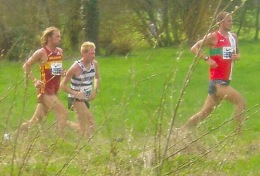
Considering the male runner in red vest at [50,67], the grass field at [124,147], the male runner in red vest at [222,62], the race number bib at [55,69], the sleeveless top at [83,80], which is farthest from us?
the male runner in red vest at [222,62]

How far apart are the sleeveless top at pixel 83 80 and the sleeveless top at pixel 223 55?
1498mm

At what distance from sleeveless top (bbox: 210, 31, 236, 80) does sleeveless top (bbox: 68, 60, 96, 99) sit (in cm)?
150

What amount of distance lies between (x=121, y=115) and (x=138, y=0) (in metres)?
21.7

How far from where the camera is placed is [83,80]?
1176cm

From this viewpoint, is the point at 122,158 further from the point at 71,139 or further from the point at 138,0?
the point at 138,0

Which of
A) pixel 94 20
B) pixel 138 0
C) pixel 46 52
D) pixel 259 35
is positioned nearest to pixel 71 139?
pixel 46 52

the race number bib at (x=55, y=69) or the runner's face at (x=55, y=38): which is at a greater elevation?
the runner's face at (x=55, y=38)

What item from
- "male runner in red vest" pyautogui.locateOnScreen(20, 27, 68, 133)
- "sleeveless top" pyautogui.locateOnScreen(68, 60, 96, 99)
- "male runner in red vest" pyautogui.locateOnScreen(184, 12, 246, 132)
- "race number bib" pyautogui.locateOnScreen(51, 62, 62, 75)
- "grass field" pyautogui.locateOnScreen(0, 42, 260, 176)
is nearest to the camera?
"grass field" pyautogui.locateOnScreen(0, 42, 260, 176)

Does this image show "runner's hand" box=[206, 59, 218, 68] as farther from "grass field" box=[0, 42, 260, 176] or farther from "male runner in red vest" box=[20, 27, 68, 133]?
"male runner in red vest" box=[20, 27, 68, 133]

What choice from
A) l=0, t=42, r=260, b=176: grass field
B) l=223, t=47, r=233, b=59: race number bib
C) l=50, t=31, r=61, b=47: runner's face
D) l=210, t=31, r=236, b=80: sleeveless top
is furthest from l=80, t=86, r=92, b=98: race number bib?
l=0, t=42, r=260, b=176: grass field

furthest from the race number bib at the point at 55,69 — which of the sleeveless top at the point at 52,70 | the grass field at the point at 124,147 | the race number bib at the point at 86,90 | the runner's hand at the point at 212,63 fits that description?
the grass field at the point at 124,147

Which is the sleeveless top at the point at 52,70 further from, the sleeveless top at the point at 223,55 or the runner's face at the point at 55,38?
the sleeveless top at the point at 223,55

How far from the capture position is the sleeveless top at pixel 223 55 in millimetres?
11914

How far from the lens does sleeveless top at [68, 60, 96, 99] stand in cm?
1171
